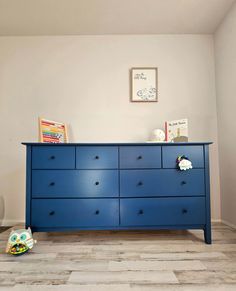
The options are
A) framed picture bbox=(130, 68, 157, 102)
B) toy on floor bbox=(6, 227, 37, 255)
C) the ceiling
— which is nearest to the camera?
toy on floor bbox=(6, 227, 37, 255)

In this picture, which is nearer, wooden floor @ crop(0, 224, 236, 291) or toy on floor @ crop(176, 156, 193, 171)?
wooden floor @ crop(0, 224, 236, 291)

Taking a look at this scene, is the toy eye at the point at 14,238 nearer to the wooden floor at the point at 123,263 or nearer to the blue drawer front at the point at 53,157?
the wooden floor at the point at 123,263

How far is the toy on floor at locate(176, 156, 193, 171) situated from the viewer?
1.73 meters

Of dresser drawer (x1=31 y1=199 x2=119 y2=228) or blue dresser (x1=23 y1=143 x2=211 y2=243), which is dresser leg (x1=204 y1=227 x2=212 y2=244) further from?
dresser drawer (x1=31 y1=199 x2=119 y2=228)

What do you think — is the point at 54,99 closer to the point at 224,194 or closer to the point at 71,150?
the point at 71,150

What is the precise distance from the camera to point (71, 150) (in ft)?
5.83

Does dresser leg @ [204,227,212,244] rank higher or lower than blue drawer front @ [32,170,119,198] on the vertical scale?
lower

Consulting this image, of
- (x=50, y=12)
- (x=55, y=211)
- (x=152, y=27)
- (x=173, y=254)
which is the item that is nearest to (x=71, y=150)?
(x=55, y=211)

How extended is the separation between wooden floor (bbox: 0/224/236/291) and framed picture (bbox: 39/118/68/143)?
36.9 inches

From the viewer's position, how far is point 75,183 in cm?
176

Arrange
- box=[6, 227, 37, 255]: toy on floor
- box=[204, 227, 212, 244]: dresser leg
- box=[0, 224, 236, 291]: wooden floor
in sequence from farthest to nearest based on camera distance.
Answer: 1. box=[204, 227, 212, 244]: dresser leg
2. box=[6, 227, 37, 255]: toy on floor
3. box=[0, 224, 236, 291]: wooden floor

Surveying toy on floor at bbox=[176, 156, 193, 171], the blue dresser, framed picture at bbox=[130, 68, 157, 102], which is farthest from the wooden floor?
framed picture at bbox=[130, 68, 157, 102]

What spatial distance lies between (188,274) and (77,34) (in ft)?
8.47

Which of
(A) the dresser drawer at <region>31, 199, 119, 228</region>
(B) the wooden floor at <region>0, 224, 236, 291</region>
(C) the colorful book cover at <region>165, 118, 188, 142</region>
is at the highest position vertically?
(C) the colorful book cover at <region>165, 118, 188, 142</region>
